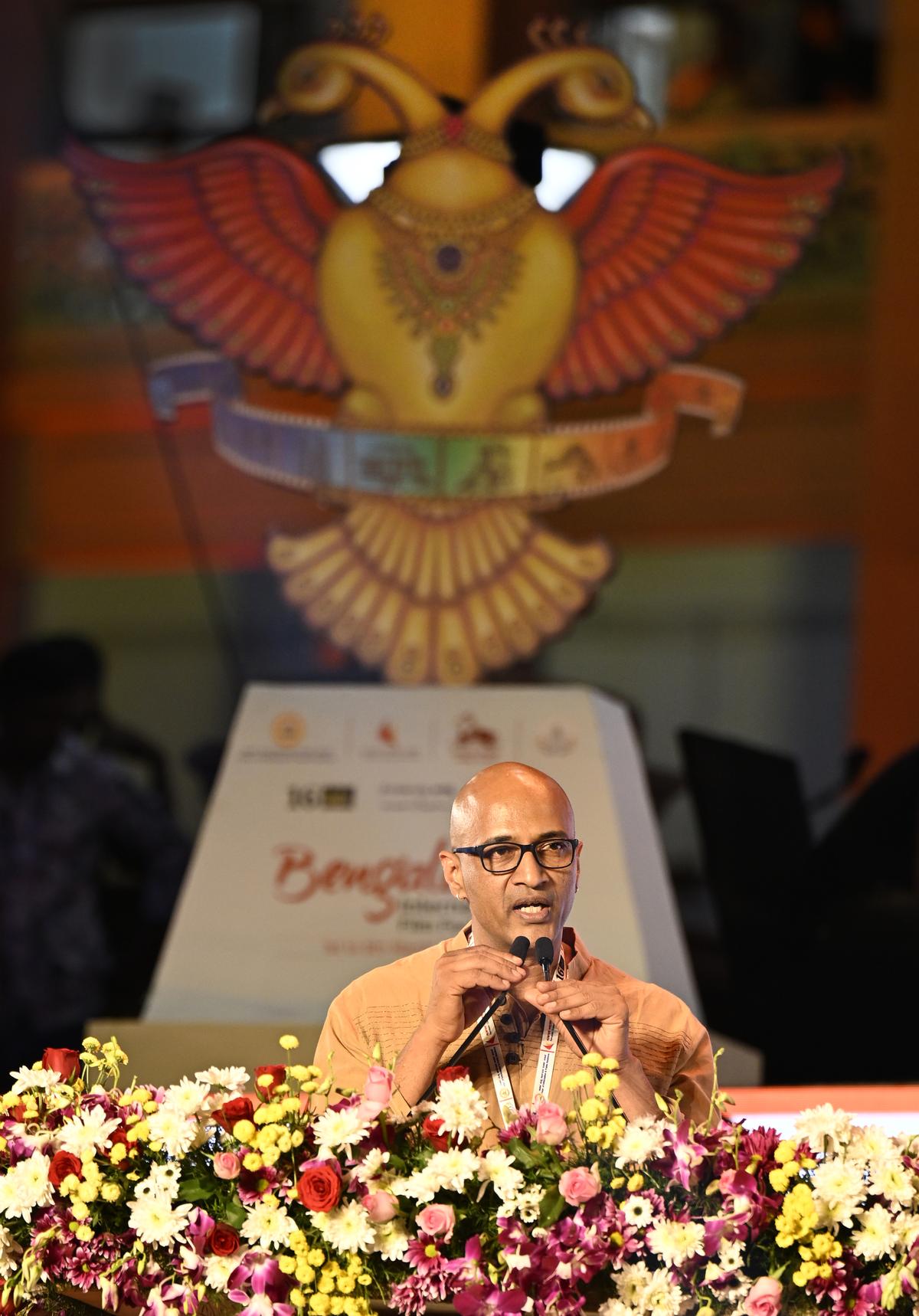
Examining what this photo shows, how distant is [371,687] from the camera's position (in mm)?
4777

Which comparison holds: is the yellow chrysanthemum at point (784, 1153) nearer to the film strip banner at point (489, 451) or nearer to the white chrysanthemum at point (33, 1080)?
the white chrysanthemum at point (33, 1080)

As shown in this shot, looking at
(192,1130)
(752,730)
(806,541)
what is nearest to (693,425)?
(806,541)

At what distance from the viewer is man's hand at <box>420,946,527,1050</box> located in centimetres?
197

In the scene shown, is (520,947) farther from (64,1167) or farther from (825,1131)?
(64,1167)

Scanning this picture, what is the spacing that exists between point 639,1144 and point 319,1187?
319 mm

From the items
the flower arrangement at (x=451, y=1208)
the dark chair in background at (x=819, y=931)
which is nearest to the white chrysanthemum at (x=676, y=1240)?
the flower arrangement at (x=451, y=1208)

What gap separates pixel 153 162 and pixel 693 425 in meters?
1.70

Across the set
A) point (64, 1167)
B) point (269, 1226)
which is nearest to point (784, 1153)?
point (269, 1226)

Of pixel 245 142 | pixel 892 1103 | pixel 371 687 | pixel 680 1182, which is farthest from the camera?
pixel 245 142

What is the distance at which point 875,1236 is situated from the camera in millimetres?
1818

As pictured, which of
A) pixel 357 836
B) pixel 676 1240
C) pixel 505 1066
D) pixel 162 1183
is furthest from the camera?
pixel 357 836

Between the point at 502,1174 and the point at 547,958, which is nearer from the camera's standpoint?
the point at 502,1174

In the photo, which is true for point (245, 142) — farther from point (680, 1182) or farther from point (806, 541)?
point (680, 1182)

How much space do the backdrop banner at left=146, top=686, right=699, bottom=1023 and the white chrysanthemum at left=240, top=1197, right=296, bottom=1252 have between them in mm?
2183
